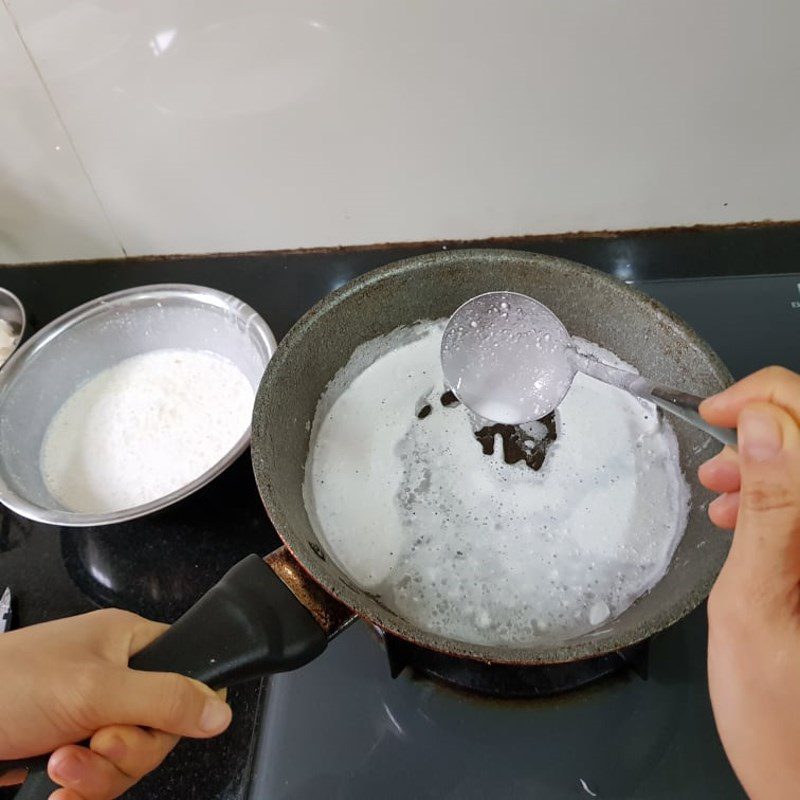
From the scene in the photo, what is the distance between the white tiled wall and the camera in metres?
0.69

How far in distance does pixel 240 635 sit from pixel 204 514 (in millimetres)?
290

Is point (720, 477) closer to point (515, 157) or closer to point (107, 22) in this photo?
point (515, 157)

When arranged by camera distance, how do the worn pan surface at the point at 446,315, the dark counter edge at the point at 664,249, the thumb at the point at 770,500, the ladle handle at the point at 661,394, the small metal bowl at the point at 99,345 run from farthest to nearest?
the dark counter edge at the point at 664,249, the small metal bowl at the point at 99,345, the worn pan surface at the point at 446,315, the ladle handle at the point at 661,394, the thumb at the point at 770,500

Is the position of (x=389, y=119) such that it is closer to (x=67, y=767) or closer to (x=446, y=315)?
(x=446, y=315)

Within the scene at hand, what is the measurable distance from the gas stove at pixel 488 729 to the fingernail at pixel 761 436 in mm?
313

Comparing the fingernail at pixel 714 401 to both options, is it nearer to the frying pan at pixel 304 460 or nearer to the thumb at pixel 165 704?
the frying pan at pixel 304 460

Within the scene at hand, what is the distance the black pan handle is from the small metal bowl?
32 centimetres

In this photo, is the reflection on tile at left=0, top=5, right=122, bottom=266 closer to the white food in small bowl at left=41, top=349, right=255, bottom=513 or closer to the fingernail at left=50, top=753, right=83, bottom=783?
the white food in small bowl at left=41, top=349, right=255, bottom=513

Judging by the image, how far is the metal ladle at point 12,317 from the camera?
87 centimetres

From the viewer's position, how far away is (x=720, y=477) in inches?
18.8

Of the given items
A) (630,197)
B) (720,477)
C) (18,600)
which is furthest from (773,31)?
(18,600)

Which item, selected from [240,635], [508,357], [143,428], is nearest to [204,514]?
[143,428]

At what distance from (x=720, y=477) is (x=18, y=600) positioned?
72 cm

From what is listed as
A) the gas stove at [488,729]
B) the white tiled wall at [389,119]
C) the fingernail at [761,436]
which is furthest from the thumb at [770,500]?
the white tiled wall at [389,119]
